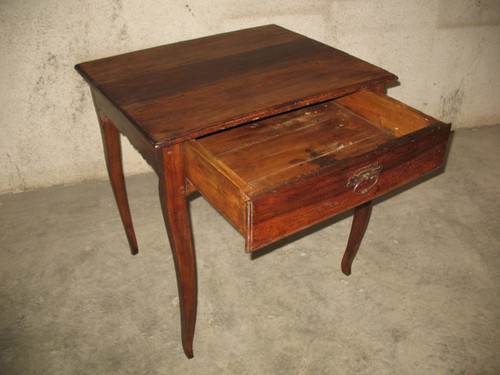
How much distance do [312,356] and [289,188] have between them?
0.73 meters

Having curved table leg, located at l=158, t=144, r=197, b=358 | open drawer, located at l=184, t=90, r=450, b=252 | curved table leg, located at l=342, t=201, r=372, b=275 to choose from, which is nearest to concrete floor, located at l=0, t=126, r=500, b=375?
curved table leg, located at l=342, t=201, r=372, b=275

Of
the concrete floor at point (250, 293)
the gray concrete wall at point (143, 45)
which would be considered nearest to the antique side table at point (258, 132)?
the concrete floor at point (250, 293)

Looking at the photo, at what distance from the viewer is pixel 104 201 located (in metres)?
2.11

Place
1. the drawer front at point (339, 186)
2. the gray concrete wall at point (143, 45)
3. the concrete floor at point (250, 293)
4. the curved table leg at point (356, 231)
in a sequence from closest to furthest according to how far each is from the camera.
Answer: the drawer front at point (339, 186)
the concrete floor at point (250, 293)
the curved table leg at point (356, 231)
the gray concrete wall at point (143, 45)

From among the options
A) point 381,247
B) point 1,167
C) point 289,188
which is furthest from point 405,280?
point 1,167

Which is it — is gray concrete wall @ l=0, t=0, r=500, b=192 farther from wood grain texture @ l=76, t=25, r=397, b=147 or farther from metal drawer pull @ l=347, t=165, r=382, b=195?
metal drawer pull @ l=347, t=165, r=382, b=195

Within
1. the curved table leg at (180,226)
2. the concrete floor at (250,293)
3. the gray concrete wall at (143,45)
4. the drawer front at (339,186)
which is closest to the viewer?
the drawer front at (339,186)

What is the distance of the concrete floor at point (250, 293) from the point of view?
4.74 feet

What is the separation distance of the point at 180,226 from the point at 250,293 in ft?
1.91

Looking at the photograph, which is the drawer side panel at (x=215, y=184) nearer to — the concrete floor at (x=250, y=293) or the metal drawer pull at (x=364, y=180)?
the metal drawer pull at (x=364, y=180)

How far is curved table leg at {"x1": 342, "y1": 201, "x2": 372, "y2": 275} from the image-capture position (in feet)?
5.25

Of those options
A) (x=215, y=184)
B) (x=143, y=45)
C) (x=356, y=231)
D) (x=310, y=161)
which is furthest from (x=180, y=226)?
(x=143, y=45)

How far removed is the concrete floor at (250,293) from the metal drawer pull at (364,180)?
0.63 m

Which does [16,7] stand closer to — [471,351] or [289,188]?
[289,188]
